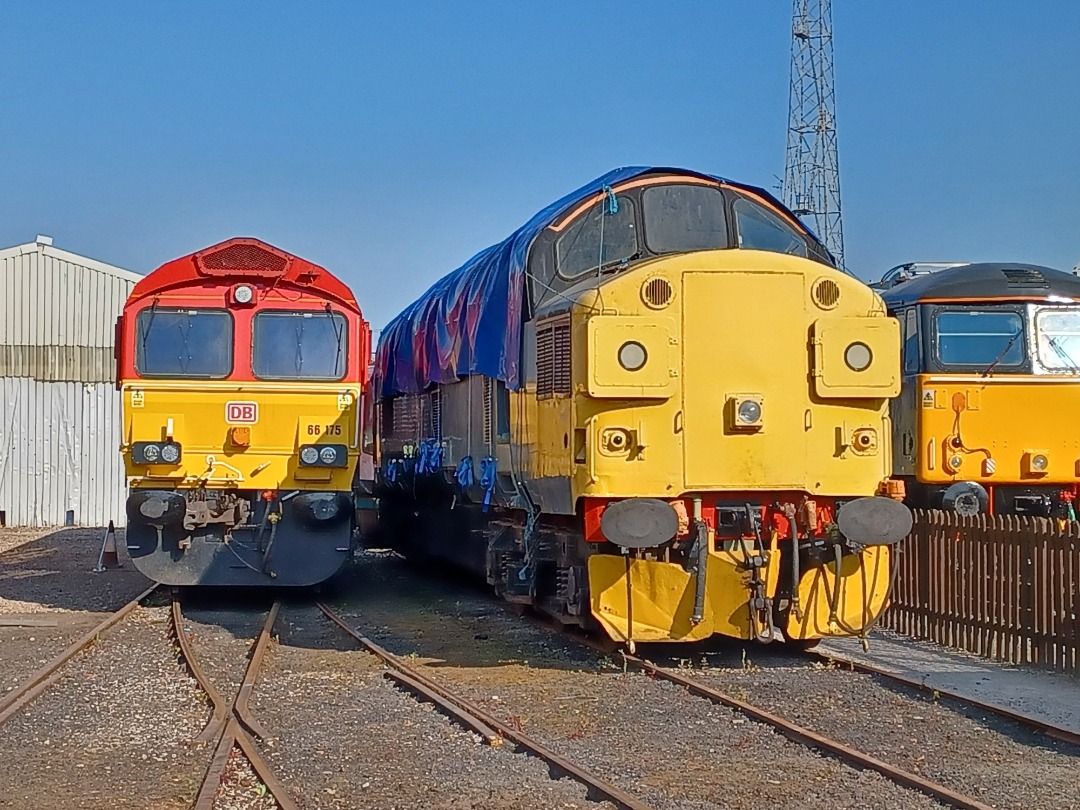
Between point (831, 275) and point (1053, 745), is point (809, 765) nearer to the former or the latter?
point (1053, 745)

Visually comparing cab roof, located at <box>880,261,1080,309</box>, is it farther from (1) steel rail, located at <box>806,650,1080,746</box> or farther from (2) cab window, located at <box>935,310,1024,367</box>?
(1) steel rail, located at <box>806,650,1080,746</box>

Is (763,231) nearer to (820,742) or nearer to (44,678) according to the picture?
(820,742)

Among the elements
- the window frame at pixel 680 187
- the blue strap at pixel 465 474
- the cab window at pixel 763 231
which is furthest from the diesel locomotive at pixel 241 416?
the cab window at pixel 763 231

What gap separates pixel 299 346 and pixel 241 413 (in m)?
0.97

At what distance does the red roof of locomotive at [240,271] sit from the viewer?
1441 centimetres

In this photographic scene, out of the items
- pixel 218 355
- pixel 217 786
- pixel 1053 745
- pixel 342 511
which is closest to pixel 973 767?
pixel 1053 745

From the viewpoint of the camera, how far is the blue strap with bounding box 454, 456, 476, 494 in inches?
510

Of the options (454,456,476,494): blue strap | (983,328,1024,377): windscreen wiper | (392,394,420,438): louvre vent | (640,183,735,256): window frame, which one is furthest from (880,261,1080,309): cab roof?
(392,394,420,438): louvre vent

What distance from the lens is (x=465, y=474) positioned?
13.1 meters

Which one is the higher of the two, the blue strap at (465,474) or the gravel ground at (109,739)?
the blue strap at (465,474)

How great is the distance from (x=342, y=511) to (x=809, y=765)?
7.93m

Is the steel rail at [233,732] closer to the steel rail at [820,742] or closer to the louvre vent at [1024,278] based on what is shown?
the steel rail at [820,742]

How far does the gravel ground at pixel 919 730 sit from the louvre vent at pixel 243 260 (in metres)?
6.80

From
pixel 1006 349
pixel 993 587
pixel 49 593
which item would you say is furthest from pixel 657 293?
pixel 49 593
